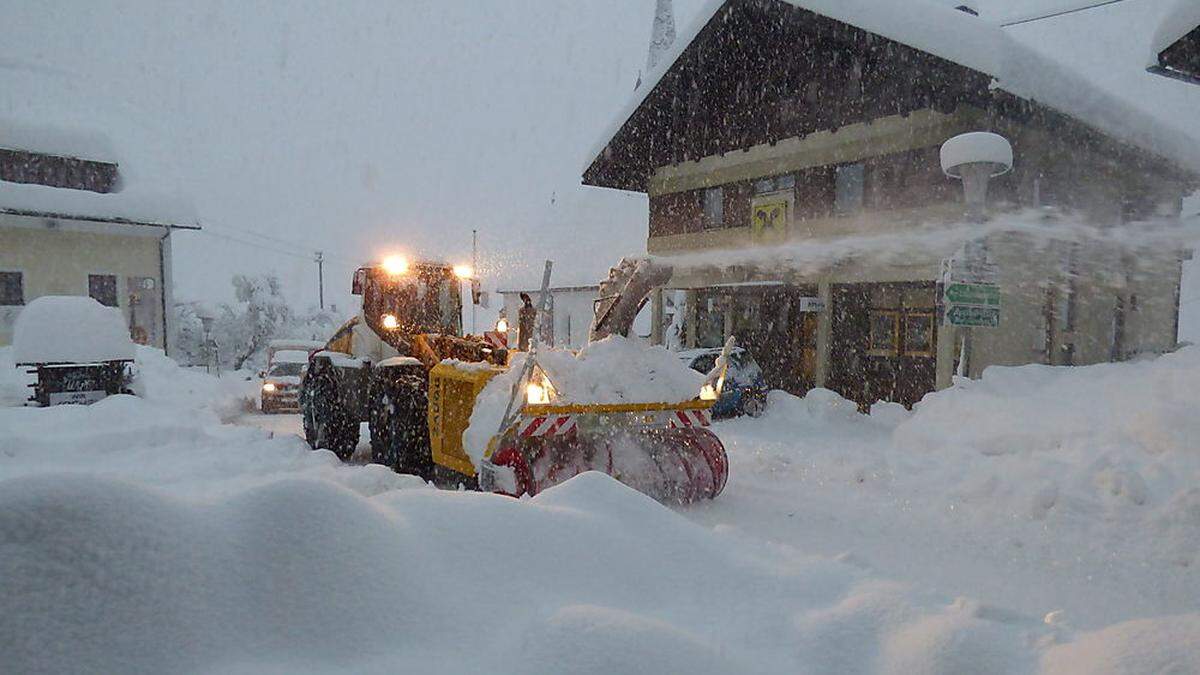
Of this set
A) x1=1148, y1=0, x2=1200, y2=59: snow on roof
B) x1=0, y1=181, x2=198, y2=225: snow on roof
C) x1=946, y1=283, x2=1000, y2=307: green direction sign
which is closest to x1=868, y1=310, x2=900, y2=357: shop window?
x1=946, y1=283, x2=1000, y2=307: green direction sign

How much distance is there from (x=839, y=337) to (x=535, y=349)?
1227 centimetres

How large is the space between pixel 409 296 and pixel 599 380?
3.53 metres

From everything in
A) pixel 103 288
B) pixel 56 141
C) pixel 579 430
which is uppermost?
pixel 56 141

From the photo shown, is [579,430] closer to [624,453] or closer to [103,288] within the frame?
[624,453]

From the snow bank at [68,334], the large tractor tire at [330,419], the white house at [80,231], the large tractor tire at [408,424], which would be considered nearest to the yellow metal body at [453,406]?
the large tractor tire at [408,424]

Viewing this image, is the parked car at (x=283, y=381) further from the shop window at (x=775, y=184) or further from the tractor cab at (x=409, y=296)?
the shop window at (x=775, y=184)

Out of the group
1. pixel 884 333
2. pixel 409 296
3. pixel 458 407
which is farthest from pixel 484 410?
pixel 884 333

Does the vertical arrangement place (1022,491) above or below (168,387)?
above

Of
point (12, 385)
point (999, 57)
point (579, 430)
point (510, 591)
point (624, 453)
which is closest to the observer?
point (510, 591)

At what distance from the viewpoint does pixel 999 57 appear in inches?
447

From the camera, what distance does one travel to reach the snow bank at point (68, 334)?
1109cm

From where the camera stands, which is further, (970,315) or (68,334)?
(68,334)

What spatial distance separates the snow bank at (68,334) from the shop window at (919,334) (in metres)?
16.2

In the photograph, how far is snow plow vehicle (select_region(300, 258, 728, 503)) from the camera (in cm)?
559
